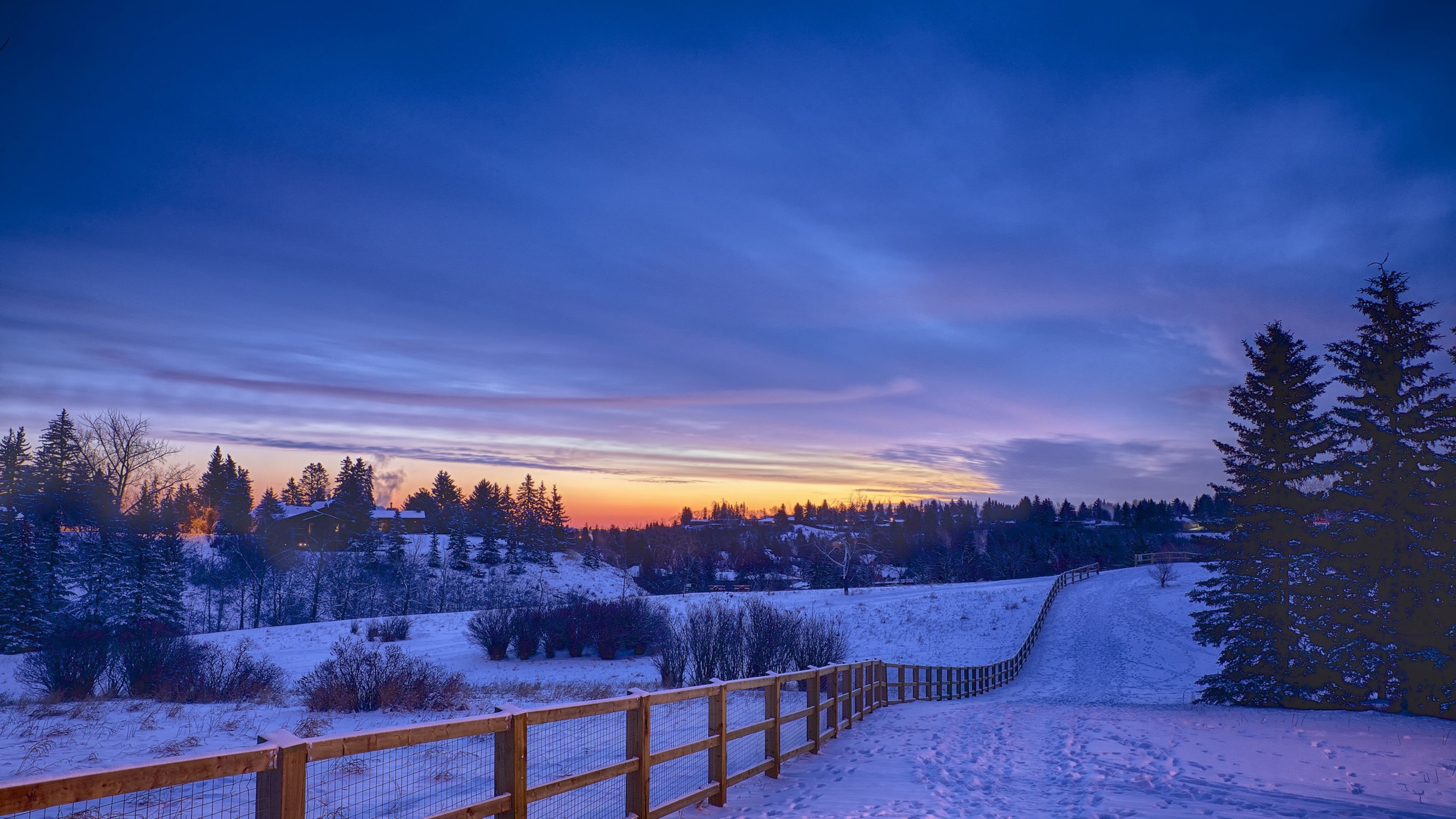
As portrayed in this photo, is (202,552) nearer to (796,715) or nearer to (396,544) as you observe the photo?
(396,544)

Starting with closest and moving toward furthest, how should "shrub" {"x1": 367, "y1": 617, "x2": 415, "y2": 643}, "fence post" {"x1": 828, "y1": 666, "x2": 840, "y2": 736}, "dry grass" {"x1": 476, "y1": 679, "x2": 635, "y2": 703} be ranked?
1. "fence post" {"x1": 828, "y1": 666, "x2": 840, "y2": 736}
2. "dry grass" {"x1": 476, "y1": 679, "x2": 635, "y2": 703}
3. "shrub" {"x1": 367, "y1": 617, "x2": 415, "y2": 643}

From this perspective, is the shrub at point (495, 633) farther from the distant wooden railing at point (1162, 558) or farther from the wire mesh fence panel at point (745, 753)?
the distant wooden railing at point (1162, 558)

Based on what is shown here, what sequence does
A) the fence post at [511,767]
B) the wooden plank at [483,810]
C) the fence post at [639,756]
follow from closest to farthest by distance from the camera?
1. the wooden plank at [483,810]
2. the fence post at [511,767]
3. the fence post at [639,756]

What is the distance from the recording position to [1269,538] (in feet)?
67.0

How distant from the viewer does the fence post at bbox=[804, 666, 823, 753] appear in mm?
11906

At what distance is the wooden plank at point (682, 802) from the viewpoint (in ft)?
24.6

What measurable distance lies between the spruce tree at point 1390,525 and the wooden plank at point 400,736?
20421mm

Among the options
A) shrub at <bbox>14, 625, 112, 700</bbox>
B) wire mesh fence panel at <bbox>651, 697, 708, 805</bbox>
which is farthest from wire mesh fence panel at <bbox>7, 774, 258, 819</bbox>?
shrub at <bbox>14, 625, 112, 700</bbox>

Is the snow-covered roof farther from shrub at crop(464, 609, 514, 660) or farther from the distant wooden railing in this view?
the distant wooden railing

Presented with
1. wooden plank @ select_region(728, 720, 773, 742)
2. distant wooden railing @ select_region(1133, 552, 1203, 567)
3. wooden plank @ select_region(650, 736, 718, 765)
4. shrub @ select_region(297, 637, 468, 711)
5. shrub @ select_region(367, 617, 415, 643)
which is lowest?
shrub @ select_region(367, 617, 415, 643)

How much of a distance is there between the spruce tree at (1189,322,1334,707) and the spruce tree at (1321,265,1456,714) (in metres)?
0.89

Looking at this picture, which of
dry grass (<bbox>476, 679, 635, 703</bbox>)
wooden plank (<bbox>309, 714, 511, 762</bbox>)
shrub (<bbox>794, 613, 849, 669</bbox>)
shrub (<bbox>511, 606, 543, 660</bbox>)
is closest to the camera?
wooden plank (<bbox>309, 714, 511, 762</bbox>)

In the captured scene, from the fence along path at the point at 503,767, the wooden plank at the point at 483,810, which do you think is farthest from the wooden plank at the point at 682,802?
the wooden plank at the point at 483,810

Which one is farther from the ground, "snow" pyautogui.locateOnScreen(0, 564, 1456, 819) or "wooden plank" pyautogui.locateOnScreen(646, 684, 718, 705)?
"wooden plank" pyautogui.locateOnScreen(646, 684, 718, 705)
